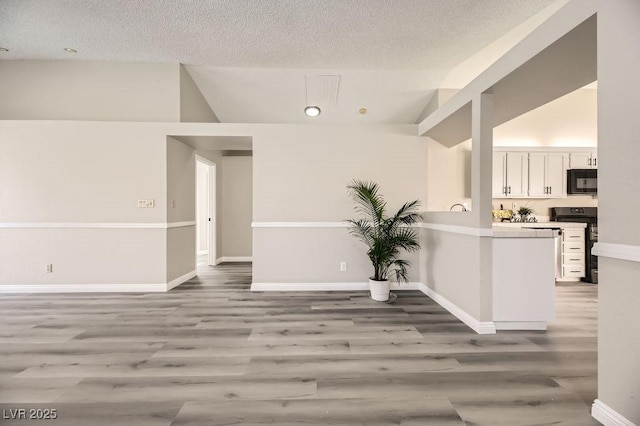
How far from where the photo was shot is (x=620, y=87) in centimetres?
150

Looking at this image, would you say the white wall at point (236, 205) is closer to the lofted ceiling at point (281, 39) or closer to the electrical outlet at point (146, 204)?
the lofted ceiling at point (281, 39)

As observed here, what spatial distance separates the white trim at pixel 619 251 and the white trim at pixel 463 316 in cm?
140

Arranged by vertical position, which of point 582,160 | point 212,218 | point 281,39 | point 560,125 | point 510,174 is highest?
point 281,39

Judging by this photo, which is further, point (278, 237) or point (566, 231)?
point (566, 231)

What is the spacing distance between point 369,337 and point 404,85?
3.75 meters

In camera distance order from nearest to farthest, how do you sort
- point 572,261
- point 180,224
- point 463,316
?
point 463,316 → point 180,224 → point 572,261

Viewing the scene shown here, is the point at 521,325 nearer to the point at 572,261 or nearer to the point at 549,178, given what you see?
the point at 572,261

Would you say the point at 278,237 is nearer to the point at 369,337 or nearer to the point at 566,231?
the point at 369,337

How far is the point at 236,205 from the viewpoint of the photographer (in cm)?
658

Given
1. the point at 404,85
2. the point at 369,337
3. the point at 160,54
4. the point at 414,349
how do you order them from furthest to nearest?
the point at 404,85 → the point at 160,54 → the point at 369,337 → the point at 414,349

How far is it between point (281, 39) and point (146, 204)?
2823 mm

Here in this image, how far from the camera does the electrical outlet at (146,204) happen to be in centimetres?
409

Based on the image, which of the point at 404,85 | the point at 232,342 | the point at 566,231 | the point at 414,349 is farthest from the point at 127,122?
the point at 566,231

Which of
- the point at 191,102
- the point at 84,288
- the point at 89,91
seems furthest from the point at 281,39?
the point at 84,288
